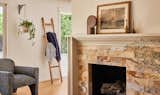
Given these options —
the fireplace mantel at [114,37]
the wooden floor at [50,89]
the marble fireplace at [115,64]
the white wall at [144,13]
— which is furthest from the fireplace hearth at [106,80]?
the wooden floor at [50,89]

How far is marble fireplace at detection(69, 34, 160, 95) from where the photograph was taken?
3.52 m

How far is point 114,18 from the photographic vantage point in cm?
400

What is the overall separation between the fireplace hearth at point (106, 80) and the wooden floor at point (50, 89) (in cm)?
123

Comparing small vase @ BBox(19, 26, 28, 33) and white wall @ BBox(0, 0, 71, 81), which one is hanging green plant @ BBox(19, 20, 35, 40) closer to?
small vase @ BBox(19, 26, 28, 33)

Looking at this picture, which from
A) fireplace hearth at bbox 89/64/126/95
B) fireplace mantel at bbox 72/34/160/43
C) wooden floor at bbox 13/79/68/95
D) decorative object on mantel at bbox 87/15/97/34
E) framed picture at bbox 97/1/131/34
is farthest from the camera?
wooden floor at bbox 13/79/68/95

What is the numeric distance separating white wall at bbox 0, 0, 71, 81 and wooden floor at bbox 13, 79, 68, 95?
1.40ft

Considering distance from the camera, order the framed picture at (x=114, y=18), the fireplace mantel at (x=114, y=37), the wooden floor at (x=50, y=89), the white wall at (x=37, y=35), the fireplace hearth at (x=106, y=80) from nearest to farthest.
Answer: the fireplace mantel at (x=114, y=37)
the framed picture at (x=114, y=18)
the fireplace hearth at (x=106, y=80)
the wooden floor at (x=50, y=89)
the white wall at (x=37, y=35)

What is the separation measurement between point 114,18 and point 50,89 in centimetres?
266

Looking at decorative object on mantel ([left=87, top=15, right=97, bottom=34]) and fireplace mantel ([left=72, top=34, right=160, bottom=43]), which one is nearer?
fireplace mantel ([left=72, top=34, right=160, bottom=43])

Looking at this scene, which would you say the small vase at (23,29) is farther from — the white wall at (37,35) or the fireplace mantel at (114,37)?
the fireplace mantel at (114,37)

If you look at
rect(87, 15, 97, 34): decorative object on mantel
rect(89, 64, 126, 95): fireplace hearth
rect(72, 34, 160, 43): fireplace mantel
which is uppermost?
rect(87, 15, 97, 34): decorative object on mantel

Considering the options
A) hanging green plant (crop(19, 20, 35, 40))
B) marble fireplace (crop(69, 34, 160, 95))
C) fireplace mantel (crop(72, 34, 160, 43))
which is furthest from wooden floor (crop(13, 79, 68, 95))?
fireplace mantel (crop(72, 34, 160, 43))

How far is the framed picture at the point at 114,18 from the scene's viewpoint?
3800 mm

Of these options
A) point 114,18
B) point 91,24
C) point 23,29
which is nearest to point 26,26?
point 23,29
